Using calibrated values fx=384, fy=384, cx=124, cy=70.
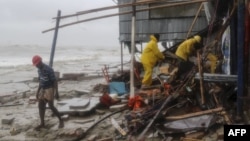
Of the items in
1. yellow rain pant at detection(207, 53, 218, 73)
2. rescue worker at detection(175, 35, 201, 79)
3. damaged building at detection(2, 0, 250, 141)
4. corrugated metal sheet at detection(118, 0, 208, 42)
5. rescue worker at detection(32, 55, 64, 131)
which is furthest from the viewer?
corrugated metal sheet at detection(118, 0, 208, 42)

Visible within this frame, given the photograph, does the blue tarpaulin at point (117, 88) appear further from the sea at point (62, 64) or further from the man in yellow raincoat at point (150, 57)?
the sea at point (62, 64)

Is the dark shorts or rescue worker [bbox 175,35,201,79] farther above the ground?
rescue worker [bbox 175,35,201,79]

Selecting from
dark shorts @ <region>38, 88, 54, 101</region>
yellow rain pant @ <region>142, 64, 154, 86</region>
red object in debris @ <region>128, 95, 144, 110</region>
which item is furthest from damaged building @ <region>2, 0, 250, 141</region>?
dark shorts @ <region>38, 88, 54, 101</region>

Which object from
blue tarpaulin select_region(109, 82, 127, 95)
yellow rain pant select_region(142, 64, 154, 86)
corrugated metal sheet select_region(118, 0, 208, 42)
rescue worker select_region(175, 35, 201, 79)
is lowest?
blue tarpaulin select_region(109, 82, 127, 95)

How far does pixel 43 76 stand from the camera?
10180 mm

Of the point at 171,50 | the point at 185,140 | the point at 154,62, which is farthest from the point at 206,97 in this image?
the point at 171,50

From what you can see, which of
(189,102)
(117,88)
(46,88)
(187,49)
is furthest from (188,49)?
(46,88)

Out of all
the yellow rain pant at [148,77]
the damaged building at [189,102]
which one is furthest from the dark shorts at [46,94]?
the yellow rain pant at [148,77]

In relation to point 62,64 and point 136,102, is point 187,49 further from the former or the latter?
point 62,64

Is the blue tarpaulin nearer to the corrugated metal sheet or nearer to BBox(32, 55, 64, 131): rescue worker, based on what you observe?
BBox(32, 55, 64, 131): rescue worker

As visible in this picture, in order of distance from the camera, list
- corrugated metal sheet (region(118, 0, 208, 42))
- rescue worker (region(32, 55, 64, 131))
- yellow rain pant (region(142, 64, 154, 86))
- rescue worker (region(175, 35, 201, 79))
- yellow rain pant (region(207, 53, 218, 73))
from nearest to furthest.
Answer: rescue worker (region(32, 55, 64, 131)) → yellow rain pant (region(207, 53, 218, 73)) → rescue worker (region(175, 35, 201, 79)) → yellow rain pant (region(142, 64, 154, 86)) → corrugated metal sheet (region(118, 0, 208, 42))

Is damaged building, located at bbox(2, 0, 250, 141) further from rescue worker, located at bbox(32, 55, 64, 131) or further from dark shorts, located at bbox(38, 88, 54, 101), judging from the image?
dark shorts, located at bbox(38, 88, 54, 101)

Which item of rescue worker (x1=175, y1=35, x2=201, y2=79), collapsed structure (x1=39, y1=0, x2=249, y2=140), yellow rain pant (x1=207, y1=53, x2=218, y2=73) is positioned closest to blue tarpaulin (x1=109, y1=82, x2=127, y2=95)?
collapsed structure (x1=39, y1=0, x2=249, y2=140)

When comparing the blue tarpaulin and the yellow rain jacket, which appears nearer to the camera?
the yellow rain jacket
